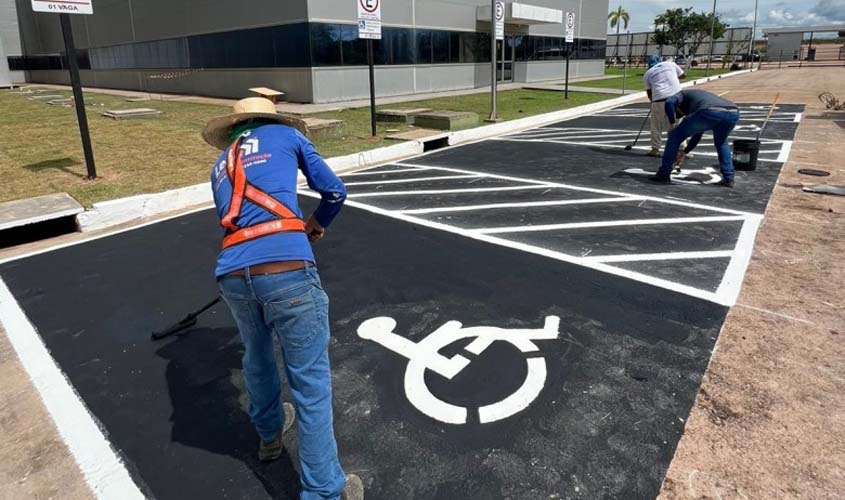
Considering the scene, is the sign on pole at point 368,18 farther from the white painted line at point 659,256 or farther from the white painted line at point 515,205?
the white painted line at point 659,256

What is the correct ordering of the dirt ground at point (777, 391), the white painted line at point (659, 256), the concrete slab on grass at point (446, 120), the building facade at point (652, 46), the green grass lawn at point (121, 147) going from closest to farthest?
the dirt ground at point (777, 391)
the white painted line at point (659, 256)
the green grass lawn at point (121, 147)
the concrete slab on grass at point (446, 120)
the building facade at point (652, 46)

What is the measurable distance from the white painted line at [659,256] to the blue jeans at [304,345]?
356 centimetres

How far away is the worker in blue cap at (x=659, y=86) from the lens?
30.2ft

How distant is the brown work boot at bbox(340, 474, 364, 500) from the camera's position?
242cm

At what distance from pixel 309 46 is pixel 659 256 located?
53.6ft

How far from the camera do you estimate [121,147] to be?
11.1m

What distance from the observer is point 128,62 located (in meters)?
29.5

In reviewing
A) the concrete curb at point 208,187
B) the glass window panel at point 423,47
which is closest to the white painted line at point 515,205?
the concrete curb at point 208,187

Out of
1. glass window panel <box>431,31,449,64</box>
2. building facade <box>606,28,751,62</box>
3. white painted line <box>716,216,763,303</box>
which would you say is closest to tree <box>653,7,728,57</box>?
building facade <box>606,28,751,62</box>

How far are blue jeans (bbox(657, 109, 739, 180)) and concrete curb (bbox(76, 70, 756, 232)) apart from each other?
17.1 feet

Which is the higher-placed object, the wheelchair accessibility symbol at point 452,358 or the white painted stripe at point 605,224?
the white painted stripe at point 605,224

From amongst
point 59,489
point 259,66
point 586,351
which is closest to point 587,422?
point 586,351

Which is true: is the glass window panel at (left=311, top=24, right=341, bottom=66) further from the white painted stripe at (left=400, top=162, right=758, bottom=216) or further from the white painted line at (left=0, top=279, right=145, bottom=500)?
the white painted line at (left=0, top=279, right=145, bottom=500)

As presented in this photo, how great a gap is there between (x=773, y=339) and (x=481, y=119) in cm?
1302
